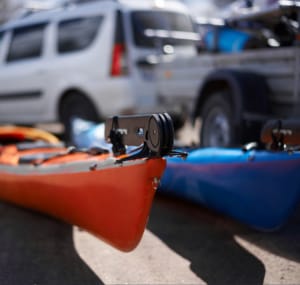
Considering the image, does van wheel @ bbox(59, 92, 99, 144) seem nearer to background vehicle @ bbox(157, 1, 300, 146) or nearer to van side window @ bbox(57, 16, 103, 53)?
van side window @ bbox(57, 16, 103, 53)

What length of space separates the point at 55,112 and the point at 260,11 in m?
3.61

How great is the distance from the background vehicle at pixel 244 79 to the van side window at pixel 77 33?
4.36 ft

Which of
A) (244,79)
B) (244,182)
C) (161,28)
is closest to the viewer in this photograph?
(244,182)

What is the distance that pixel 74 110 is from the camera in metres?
7.61

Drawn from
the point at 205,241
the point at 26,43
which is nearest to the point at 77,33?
the point at 26,43

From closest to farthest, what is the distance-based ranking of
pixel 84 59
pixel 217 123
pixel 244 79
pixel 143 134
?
pixel 143 134 < pixel 244 79 < pixel 217 123 < pixel 84 59

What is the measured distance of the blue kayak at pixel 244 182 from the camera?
146 inches

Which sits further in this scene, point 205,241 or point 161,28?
point 161,28

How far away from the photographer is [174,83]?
6566 mm

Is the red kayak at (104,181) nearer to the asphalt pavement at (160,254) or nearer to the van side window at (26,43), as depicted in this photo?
the asphalt pavement at (160,254)

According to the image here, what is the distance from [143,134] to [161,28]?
467 cm

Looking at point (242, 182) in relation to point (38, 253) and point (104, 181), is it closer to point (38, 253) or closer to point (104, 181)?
point (104, 181)

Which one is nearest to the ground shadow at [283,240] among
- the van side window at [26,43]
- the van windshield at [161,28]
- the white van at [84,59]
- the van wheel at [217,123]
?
the van wheel at [217,123]

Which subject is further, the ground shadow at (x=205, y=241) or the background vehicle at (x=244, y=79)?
the background vehicle at (x=244, y=79)
